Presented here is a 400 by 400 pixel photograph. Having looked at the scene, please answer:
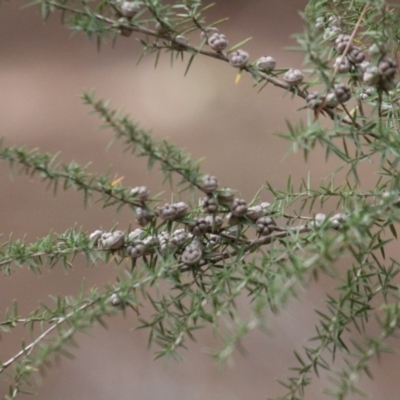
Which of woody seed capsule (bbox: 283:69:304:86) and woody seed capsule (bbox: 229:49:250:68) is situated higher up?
woody seed capsule (bbox: 229:49:250:68)

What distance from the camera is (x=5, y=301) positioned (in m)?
0.63

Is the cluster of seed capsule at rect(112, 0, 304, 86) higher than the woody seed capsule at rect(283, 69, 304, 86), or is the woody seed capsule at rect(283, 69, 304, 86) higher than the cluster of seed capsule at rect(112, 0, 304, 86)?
the cluster of seed capsule at rect(112, 0, 304, 86)

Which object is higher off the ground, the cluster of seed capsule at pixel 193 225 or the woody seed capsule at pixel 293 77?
the woody seed capsule at pixel 293 77

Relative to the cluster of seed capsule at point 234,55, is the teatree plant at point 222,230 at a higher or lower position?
lower

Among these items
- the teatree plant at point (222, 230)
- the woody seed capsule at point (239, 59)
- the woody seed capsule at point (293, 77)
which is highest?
the woody seed capsule at point (239, 59)

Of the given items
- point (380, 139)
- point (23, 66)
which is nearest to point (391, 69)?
point (380, 139)

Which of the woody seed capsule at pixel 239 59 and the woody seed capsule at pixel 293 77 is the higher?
the woody seed capsule at pixel 239 59

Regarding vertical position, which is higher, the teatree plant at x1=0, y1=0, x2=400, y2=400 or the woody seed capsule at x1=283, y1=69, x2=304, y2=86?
the woody seed capsule at x1=283, y1=69, x2=304, y2=86

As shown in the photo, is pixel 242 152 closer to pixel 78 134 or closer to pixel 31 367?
pixel 78 134

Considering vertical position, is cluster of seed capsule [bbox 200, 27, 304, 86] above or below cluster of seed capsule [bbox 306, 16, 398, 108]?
above

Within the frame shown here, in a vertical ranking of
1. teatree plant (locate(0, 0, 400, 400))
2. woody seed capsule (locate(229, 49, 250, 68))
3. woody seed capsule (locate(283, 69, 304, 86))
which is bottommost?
teatree plant (locate(0, 0, 400, 400))

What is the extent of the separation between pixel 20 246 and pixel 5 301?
442mm

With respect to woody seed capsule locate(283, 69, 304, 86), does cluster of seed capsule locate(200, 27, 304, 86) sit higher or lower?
higher

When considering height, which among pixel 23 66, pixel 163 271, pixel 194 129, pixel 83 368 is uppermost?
pixel 23 66
